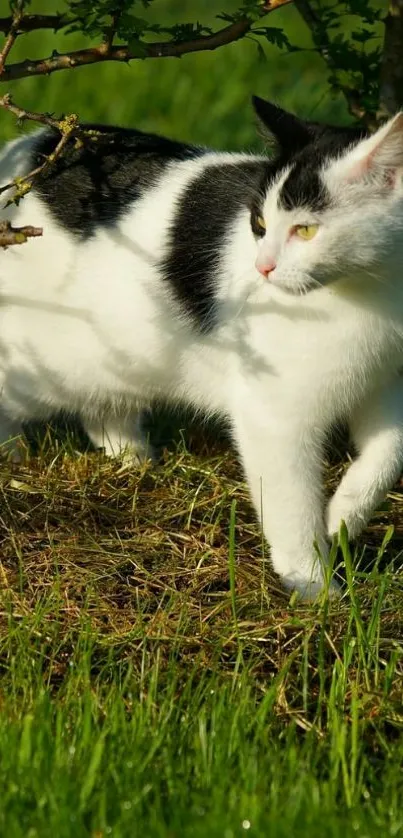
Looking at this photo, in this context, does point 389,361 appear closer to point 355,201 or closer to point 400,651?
point 355,201

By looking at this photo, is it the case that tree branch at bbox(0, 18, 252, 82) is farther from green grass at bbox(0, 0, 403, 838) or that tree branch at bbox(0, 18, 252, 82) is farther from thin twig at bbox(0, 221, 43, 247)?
green grass at bbox(0, 0, 403, 838)

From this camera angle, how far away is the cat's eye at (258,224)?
2.75m

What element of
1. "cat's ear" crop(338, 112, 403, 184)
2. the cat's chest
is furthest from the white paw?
"cat's ear" crop(338, 112, 403, 184)

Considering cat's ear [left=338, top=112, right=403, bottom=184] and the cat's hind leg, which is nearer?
cat's ear [left=338, top=112, right=403, bottom=184]

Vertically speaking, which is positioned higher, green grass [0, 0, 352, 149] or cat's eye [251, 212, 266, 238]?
cat's eye [251, 212, 266, 238]

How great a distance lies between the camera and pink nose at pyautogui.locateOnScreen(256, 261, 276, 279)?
8.45ft

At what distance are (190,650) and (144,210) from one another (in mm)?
1198

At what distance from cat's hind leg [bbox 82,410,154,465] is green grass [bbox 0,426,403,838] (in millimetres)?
214

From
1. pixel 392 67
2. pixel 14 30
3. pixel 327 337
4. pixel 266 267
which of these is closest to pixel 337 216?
pixel 266 267

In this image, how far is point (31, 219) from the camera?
3322mm

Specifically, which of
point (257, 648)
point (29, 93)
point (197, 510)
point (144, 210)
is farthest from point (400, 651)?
point (29, 93)

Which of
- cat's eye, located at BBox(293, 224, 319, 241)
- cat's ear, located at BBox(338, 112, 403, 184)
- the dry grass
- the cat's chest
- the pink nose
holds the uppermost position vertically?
cat's ear, located at BBox(338, 112, 403, 184)

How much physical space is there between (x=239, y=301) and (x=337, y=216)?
0.46m

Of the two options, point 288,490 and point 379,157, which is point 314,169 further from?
point 288,490
